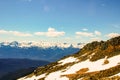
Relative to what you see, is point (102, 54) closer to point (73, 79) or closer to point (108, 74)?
point (73, 79)

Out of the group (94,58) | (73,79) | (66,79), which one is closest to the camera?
(73,79)

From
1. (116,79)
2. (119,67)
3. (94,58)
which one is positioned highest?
(94,58)

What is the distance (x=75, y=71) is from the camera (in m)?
72.4

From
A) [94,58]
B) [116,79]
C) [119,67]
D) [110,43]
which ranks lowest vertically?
[116,79]

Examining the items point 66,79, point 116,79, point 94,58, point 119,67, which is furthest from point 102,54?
point 116,79

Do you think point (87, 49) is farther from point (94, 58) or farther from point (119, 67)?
point (119, 67)

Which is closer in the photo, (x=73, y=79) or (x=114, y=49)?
(x=73, y=79)

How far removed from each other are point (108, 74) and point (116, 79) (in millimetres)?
14768

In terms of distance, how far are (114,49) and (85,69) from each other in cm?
1863

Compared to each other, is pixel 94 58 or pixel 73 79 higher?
pixel 94 58

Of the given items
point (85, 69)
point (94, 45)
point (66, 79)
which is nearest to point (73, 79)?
point (66, 79)

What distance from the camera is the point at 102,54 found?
79750mm

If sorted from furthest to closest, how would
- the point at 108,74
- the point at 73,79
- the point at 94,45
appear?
the point at 94,45
the point at 73,79
the point at 108,74

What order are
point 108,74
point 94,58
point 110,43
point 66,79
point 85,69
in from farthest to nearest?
point 110,43 < point 94,58 < point 85,69 < point 66,79 < point 108,74
